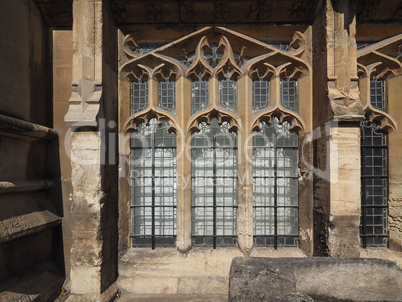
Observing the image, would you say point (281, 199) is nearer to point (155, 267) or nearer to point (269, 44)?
point (155, 267)

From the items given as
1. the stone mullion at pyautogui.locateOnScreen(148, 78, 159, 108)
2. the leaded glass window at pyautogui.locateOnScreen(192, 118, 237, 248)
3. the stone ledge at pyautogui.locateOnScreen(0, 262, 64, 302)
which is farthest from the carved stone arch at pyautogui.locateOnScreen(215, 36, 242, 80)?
the stone ledge at pyautogui.locateOnScreen(0, 262, 64, 302)

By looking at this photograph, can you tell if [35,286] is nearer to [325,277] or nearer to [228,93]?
[325,277]

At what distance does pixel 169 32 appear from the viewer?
4.35m

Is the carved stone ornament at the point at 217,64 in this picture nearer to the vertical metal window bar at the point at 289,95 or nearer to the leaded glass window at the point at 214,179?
the vertical metal window bar at the point at 289,95

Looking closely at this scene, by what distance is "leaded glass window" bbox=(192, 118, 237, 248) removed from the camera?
14.4 feet

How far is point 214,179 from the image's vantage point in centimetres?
439

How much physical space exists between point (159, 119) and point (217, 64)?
4.94ft

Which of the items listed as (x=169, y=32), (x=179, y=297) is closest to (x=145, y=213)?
(x=179, y=297)

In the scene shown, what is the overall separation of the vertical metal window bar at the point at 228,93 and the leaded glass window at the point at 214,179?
0.37 m

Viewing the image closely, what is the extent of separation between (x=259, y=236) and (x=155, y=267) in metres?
1.91

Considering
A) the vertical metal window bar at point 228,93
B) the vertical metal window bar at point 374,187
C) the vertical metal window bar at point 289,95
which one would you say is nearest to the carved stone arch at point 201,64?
the vertical metal window bar at point 228,93

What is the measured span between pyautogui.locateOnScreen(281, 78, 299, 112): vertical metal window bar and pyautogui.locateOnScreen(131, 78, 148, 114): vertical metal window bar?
258 cm

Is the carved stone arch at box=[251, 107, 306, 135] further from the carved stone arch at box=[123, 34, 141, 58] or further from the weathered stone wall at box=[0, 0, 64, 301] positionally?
the weathered stone wall at box=[0, 0, 64, 301]

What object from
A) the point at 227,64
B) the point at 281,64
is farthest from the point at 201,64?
the point at 281,64
